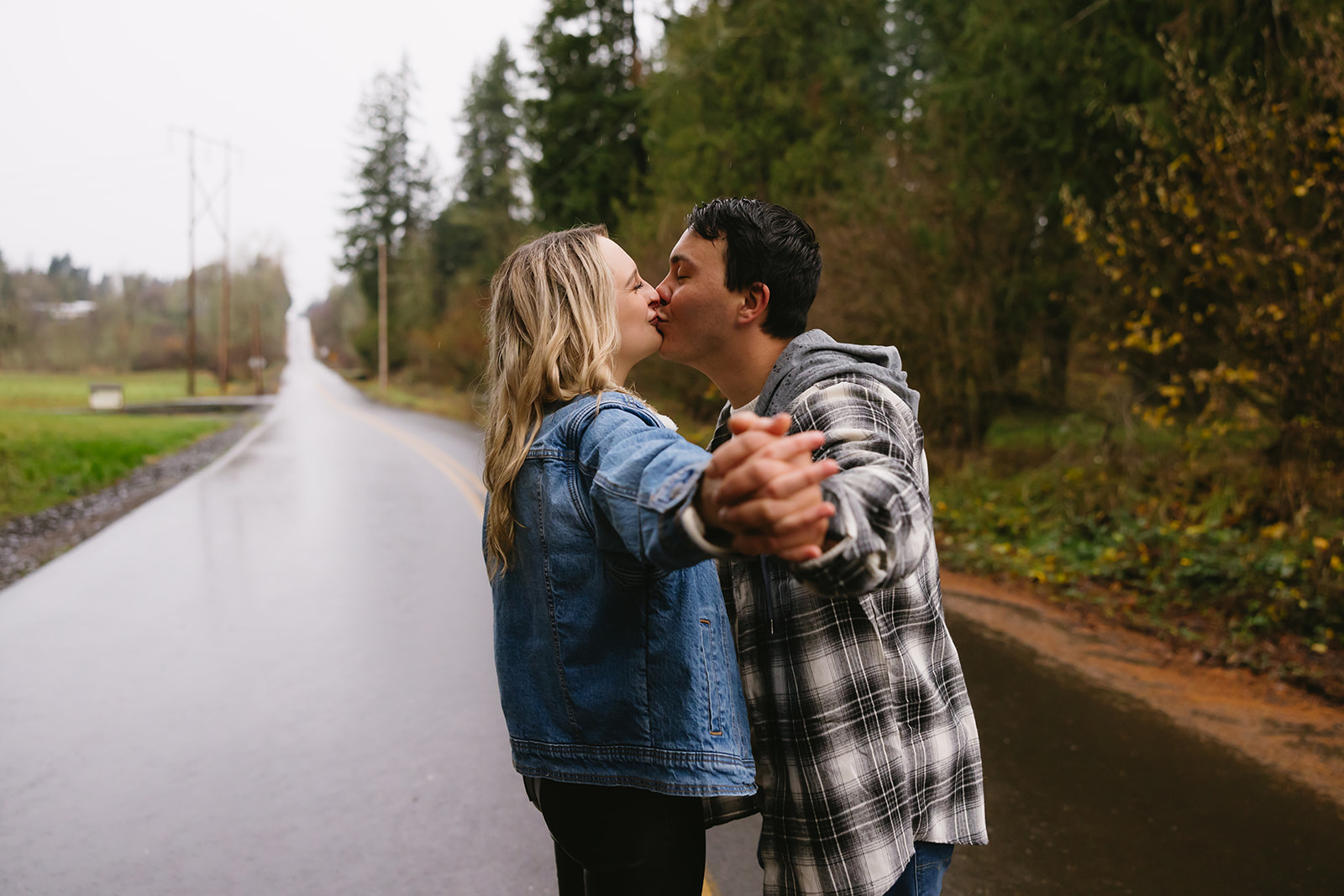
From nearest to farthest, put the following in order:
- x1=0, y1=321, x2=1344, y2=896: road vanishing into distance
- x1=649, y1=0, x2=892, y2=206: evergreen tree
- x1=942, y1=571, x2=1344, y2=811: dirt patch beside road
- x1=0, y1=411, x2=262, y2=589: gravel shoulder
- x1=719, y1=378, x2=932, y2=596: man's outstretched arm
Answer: x1=719, y1=378, x2=932, y2=596: man's outstretched arm < x1=0, y1=321, x2=1344, y2=896: road vanishing into distance < x1=942, y1=571, x2=1344, y2=811: dirt patch beside road < x1=0, y1=411, x2=262, y2=589: gravel shoulder < x1=649, y1=0, x2=892, y2=206: evergreen tree

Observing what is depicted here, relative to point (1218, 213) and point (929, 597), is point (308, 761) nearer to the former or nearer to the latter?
point (929, 597)

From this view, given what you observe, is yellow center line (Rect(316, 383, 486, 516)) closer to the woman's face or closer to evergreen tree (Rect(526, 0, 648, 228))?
the woman's face

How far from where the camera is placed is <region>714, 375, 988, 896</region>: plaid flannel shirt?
158 centimetres

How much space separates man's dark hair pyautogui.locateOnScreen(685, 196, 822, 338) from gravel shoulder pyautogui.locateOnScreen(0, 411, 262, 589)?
350 inches

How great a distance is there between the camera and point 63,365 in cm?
6956

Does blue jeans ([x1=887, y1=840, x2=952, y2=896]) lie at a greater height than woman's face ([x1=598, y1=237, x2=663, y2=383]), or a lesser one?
lesser

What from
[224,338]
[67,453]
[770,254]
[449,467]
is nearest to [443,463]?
[449,467]

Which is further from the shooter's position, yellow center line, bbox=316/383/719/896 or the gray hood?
yellow center line, bbox=316/383/719/896

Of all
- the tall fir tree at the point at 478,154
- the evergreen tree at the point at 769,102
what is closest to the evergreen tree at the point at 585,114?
the evergreen tree at the point at 769,102

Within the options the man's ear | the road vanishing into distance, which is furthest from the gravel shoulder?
the man's ear

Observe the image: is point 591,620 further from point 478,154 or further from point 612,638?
point 478,154

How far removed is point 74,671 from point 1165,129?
9.92 m

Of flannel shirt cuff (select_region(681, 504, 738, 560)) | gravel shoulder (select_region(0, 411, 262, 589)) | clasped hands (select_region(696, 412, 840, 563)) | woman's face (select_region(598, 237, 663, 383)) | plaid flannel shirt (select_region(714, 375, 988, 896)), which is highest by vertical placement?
woman's face (select_region(598, 237, 663, 383))

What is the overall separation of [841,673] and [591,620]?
445 millimetres
